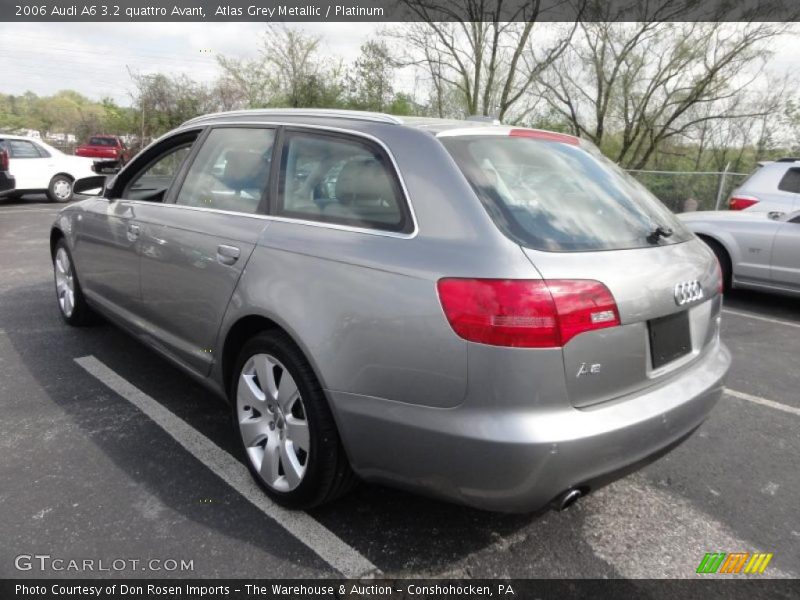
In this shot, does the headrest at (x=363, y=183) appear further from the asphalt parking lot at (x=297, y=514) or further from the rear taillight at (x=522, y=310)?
the asphalt parking lot at (x=297, y=514)

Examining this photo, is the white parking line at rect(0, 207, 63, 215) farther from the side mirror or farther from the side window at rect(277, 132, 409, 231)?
the side window at rect(277, 132, 409, 231)

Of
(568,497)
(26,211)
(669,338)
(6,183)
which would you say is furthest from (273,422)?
(6,183)

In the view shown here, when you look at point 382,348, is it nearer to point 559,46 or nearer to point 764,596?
point 764,596

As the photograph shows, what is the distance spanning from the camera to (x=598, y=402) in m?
1.96

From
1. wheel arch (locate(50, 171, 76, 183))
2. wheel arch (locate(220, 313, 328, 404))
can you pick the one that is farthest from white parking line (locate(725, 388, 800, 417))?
wheel arch (locate(50, 171, 76, 183))

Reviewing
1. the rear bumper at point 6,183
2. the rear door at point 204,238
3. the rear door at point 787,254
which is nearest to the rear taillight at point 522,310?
the rear door at point 204,238

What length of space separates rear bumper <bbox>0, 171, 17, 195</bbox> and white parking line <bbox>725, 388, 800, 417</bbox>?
14050mm

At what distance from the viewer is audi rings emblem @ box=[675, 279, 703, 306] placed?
85.7 inches

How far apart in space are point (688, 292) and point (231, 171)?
2235 millimetres

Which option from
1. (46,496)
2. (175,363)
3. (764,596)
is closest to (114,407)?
(175,363)

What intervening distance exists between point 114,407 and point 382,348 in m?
2.20

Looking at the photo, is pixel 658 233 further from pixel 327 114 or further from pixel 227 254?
pixel 227 254

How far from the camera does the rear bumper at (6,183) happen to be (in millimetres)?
12398

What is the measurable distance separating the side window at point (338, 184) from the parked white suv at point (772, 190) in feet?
22.3
